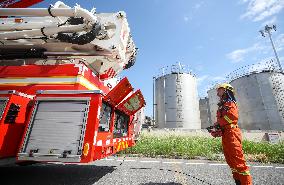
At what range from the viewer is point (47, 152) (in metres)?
2.97

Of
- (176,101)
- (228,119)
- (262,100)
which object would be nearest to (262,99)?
(262,100)

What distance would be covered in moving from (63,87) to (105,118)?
898 millimetres

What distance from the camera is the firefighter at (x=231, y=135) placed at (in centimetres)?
345

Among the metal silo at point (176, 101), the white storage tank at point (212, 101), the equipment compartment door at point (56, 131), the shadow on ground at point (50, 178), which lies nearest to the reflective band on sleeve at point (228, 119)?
the equipment compartment door at point (56, 131)

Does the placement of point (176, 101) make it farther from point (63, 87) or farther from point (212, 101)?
point (63, 87)

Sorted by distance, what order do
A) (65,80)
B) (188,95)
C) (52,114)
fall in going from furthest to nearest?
(188,95), (65,80), (52,114)

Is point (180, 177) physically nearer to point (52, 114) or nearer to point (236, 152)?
point (236, 152)

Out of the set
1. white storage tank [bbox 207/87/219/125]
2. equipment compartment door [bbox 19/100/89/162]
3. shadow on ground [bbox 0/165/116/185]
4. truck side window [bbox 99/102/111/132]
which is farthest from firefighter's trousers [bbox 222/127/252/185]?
white storage tank [bbox 207/87/219/125]

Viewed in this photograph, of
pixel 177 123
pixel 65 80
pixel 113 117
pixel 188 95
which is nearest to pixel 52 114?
pixel 65 80

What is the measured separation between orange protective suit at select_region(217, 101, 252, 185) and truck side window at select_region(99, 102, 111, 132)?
2010 millimetres

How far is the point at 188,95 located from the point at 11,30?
1854cm

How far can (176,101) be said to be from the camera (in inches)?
816

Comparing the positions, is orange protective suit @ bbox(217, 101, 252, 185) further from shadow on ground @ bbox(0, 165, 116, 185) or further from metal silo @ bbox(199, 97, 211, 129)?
metal silo @ bbox(199, 97, 211, 129)

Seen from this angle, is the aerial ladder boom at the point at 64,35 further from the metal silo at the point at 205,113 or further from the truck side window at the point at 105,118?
the metal silo at the point at 205,113
